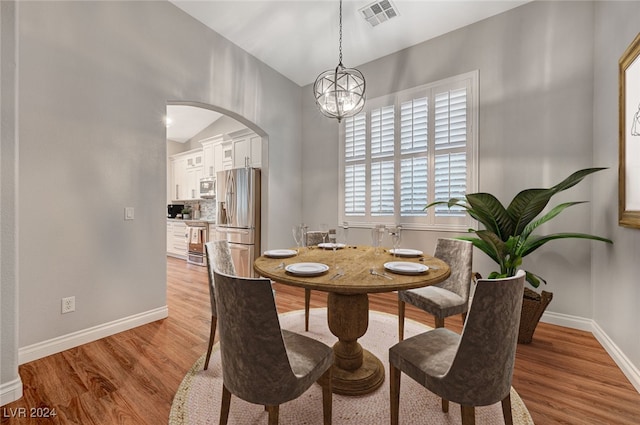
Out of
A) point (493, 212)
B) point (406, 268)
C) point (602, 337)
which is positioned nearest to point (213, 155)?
point (493, 212)

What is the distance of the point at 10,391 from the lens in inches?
63.0

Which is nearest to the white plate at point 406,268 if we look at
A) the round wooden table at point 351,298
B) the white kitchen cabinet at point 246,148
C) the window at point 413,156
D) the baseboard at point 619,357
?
the round wooden table at point 351,298

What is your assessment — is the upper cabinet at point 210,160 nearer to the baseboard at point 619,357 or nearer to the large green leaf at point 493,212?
the large green leaf at point 493,212

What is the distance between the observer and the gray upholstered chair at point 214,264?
6.10ft

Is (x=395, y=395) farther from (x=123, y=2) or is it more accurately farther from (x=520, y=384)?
(x=123, y=2)

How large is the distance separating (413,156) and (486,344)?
9.09 feet

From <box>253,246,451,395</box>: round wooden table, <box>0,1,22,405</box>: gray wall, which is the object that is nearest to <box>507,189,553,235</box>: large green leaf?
<box>253,246,451,395</box>: round wooden table

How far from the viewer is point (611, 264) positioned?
86.9 inches

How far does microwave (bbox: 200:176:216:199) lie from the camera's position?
6.07 meters

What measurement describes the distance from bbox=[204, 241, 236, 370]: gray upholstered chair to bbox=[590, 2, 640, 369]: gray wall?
2723mm

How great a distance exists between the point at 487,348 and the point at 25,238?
2920mm

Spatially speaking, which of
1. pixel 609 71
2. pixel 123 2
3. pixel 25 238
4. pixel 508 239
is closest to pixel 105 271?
pixel 25 238

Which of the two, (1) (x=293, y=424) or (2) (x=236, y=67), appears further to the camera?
(2) (x=236, y=67)

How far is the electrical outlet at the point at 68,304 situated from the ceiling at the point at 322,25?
9.68ft
